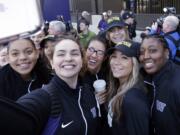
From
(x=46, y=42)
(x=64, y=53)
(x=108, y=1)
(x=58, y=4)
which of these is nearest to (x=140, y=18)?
(x=108, y=1)

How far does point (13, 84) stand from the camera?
8.06ft

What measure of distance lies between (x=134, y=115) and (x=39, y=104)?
3.99 ft

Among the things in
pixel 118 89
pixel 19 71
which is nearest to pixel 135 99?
pixel 118 89

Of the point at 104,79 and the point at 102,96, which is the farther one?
the point at 104,79

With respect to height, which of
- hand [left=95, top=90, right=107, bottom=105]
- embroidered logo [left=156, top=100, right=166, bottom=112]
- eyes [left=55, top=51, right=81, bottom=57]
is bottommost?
embroidered logo [left=156, top=100, right=166, bottom=112]

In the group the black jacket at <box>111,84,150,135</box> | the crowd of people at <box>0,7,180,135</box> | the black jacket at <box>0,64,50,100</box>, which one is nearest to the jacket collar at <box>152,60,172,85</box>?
the crowd of people at <box>0,7,180,135</box>

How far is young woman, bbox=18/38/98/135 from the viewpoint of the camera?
1.67 m

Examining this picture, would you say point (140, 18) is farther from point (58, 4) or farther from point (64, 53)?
point (64, 53)

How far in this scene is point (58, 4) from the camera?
349 inches

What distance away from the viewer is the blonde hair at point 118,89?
2.44 meters

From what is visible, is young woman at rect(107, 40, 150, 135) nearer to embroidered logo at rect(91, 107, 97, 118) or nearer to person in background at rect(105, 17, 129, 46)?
embroidered logo at rect(91, 107, 97, 118)

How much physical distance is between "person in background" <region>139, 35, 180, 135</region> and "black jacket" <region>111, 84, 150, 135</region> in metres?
0.18

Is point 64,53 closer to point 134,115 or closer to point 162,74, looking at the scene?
point 134,115

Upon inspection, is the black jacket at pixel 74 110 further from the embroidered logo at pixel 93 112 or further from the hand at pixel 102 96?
the hand at pixel 102 96
